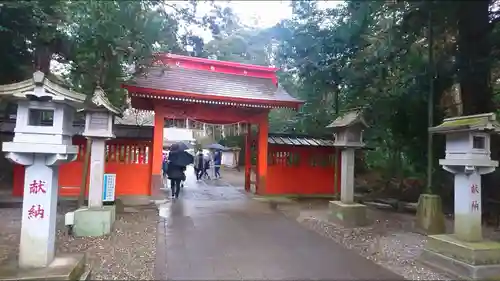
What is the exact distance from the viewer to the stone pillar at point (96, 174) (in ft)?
22.8

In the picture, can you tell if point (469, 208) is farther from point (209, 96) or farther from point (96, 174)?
point (209, 96)

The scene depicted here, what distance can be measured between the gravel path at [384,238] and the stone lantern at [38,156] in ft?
16.0

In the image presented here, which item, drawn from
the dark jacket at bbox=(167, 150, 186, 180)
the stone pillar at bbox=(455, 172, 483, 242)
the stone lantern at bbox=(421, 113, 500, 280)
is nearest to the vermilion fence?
the dark jacket at bbox=(167, 150, 186, 180)

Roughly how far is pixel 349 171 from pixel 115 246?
5664 mm

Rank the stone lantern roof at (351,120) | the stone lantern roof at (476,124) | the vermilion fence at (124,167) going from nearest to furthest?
the stone lantern roof at (476,124)
the stone lantern roof at (351,120)
the vermilion fence at (124,167)

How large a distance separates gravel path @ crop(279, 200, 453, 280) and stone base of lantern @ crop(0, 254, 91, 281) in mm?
4603

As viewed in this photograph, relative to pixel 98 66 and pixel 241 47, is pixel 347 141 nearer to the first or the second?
pixel 98 66

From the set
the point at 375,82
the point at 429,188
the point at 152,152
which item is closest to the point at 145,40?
the point at 152,152

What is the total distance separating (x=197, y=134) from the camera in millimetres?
36625

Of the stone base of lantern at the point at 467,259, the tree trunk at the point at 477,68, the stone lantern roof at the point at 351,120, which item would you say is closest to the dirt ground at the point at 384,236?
the stone base of lantern at the point at 467,259

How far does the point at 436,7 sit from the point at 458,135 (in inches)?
109

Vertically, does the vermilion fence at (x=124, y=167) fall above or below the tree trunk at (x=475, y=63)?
below

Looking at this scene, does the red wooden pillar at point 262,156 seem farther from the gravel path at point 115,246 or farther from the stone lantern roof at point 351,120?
the gravel path at point 115,246

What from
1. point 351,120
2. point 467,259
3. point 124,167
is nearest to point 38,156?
point 467,259
